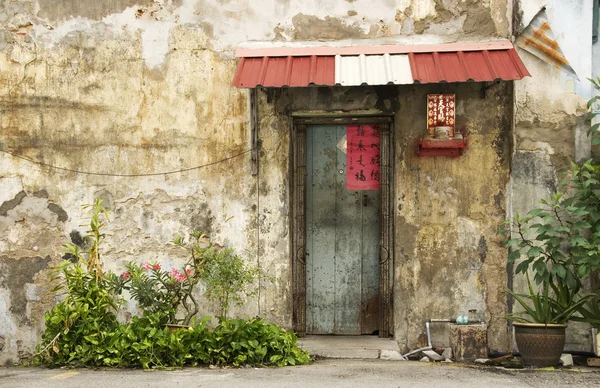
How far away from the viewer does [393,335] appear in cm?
878

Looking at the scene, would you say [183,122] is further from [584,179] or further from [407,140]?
[584,179]

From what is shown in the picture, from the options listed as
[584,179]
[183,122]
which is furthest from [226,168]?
[584,179]

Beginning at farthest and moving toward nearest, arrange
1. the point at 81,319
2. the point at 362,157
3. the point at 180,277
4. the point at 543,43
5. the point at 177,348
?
the point at 362,157 → the point at 543,43 → the point at 180,277 → the point at 81,319 → the point at 177,348

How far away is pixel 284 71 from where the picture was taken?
8.09 meters

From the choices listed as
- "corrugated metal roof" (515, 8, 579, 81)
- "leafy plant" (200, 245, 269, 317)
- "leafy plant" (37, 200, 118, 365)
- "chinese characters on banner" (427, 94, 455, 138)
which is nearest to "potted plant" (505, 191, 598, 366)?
"chinese characters on banner" (427, 94, 455, 138)

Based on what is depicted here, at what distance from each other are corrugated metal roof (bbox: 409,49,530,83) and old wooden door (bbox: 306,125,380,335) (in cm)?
135

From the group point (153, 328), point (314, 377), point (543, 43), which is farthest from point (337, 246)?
point (543, 43)

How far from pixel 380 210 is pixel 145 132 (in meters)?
2.70

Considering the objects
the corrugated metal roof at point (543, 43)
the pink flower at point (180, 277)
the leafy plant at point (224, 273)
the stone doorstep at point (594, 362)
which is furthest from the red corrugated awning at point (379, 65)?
the stone doorstep at point (594, 362)

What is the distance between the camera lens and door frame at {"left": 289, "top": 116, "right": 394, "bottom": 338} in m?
8.88

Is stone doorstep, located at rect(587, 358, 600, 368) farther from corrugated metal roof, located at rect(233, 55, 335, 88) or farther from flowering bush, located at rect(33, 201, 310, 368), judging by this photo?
corrugated metal roof, located at rect(233, 55, 335, 88)

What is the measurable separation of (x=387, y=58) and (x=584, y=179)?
2319 millimetres

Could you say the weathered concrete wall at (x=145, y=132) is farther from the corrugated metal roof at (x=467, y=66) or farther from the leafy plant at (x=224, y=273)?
the corrugated metal roof at (x=467, y=66)

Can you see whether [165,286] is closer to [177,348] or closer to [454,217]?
[177,348]
